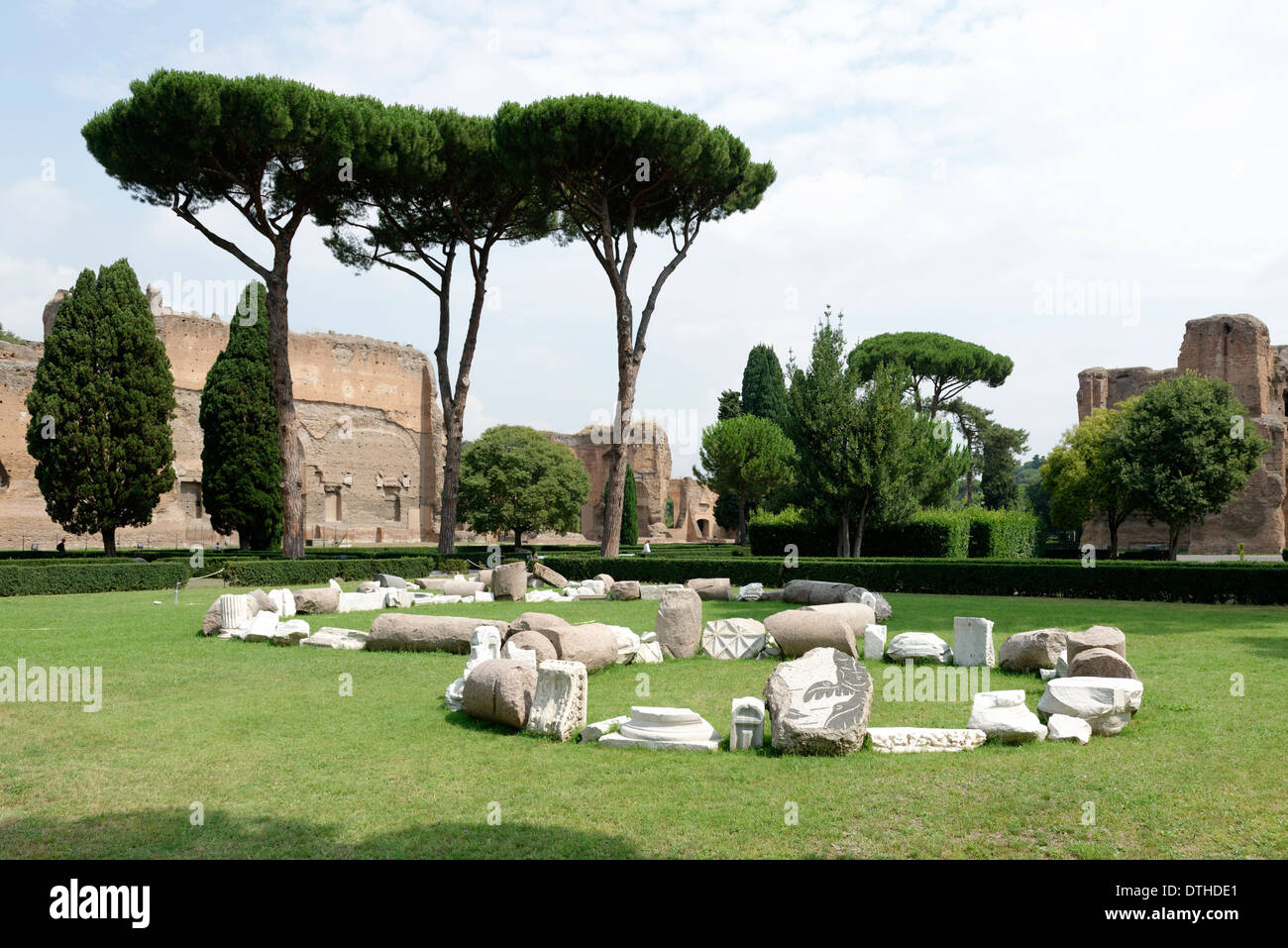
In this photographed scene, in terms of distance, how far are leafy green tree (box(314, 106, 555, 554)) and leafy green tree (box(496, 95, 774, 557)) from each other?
114 centimetres

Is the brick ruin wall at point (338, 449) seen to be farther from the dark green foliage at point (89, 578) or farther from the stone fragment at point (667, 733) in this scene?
the stone fragment at point (667, 733)

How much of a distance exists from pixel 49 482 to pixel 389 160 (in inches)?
472

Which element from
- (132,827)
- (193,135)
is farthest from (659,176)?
(132,827)

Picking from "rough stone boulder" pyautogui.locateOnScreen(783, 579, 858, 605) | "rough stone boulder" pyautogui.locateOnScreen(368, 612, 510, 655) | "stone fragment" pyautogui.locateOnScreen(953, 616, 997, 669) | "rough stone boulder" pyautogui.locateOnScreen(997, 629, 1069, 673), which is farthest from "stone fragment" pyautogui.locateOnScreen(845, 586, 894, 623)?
"rough stone boulder" pyautogui.locateOnScreen(368, 612, 510, 655)

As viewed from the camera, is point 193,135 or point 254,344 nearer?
point 193,135

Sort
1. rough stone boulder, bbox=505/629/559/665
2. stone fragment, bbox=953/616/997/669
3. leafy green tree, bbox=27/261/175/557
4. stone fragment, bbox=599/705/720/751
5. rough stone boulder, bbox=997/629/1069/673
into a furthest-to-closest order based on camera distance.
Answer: leafy green tree, bbox=27/261/175/557, stone fragment, bbox=953/616/997/669, rough stone boulder, bbox=997/629/1069/673, rough stone boulder, bbox=505/629/559/665, stone fragment, bbox=599/705/720/751

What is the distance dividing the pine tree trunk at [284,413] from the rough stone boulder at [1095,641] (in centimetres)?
1716

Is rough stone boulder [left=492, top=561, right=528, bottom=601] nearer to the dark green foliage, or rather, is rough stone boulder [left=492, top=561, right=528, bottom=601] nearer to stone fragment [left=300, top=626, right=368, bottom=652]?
stone fragment [left=300, top=626, right=368, bottom=652]

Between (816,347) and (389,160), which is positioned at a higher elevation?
(389,160)

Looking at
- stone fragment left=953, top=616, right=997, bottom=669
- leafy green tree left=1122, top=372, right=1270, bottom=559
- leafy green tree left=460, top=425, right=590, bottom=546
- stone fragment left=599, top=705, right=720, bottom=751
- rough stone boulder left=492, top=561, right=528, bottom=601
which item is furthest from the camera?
leafy green tree left=460, top=425, right=590, bottom=546

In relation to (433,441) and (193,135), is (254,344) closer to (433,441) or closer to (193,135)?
(193,135)

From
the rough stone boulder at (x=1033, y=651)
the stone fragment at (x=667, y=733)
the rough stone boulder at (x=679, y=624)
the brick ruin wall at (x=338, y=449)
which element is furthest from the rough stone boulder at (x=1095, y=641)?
the brick ruin wall at (x=338, y=449)

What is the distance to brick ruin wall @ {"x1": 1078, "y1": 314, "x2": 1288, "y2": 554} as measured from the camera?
3469cm
